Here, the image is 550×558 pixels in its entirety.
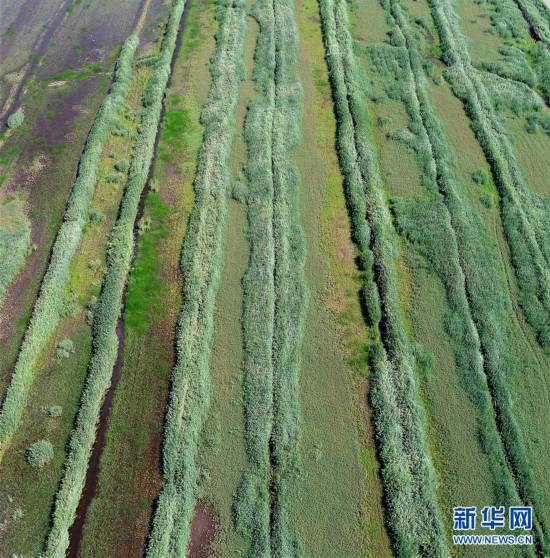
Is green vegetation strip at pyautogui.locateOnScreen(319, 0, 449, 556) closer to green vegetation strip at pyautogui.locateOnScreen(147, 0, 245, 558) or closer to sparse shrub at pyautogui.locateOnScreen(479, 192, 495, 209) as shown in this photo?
sparse shrub at pyautogui.locateOnScreen(479, 192, 495, 209)

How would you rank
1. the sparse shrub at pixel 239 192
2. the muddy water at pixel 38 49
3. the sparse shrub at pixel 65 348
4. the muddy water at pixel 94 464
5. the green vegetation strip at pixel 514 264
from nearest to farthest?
1. the muddy water at pixel 94 464
2. the green vegetation strip at pixel 514 264
3. the sparse shrub at pixel 65 348
4. the sparse shrub at pixel 239 192
5. the muddy water at pixel 38 49

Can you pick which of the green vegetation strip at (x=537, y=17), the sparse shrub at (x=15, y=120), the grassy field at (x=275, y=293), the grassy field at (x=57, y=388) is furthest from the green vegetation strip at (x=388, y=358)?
the sparse shrub at (x=15, y=120)

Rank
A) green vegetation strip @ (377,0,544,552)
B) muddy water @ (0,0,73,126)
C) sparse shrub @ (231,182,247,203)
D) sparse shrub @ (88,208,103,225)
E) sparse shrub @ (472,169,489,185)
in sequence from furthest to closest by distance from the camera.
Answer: muddy water @ (0,0,73,126) < sparse shrub @ (472,169,489,185) < sparse shrub @ (231,182,247,203) < sparse shrub @ (88,208,103,225) < green vegetation strip @ (377,0,544,552)

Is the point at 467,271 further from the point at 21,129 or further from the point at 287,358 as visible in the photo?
the point at 21,129

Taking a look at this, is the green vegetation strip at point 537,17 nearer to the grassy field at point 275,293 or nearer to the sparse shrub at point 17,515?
the grassy field at point 275,293

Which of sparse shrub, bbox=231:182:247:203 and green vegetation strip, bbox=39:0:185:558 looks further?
sparse shrub, bbox=231:182:247:203

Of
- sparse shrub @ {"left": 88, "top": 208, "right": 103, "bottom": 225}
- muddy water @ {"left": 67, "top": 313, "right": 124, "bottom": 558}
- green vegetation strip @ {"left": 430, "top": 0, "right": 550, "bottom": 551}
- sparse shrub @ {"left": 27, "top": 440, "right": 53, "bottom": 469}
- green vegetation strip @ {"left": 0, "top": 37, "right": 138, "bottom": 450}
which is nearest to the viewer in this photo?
muddy water @ {"left": 67, "top": 313, "right": 124, "bottom": 558}

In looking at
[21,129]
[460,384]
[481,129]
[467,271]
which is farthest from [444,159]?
[21,129]

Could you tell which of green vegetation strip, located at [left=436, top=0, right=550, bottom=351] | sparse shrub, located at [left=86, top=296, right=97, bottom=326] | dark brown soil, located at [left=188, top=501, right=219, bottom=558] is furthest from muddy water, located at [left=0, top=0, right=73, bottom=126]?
green vegetation strip, located at [left=436, top=0, right=550, bottom=351]
